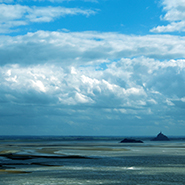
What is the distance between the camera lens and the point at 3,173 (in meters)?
53.5

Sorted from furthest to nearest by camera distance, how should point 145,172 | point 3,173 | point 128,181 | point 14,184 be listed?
point 145,172, point 3,173, point 128,181, point 14,184

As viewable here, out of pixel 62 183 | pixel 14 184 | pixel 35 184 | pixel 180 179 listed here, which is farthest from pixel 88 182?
pixel 180 179

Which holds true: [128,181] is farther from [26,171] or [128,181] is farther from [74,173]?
[26,171]

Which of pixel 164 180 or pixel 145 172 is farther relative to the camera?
pixel 145 172

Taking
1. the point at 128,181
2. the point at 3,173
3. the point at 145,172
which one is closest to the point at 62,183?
the point at 128,181

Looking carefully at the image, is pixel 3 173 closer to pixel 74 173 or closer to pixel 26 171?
pixel 26 171

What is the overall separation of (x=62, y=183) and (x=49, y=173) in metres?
9.85

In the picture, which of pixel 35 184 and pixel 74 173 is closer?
pixel 35 184

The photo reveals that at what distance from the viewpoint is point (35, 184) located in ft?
145

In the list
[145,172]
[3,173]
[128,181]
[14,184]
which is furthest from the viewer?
[145,172]

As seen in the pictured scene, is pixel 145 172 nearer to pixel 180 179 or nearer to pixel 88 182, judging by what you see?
pixel 180 179

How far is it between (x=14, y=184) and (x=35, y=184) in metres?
2.99

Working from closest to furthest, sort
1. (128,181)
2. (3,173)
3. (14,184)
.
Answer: (14,184), (128,181), (3,173)

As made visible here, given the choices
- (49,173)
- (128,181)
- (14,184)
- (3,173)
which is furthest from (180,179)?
(3,173)
